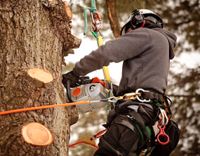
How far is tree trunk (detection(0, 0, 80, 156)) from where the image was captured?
1930 mm

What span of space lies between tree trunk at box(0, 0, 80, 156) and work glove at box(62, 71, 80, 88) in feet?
0.50

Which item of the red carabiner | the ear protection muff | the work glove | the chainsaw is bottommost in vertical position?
the red carabiner

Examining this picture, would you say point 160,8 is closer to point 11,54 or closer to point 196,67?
point 196,67

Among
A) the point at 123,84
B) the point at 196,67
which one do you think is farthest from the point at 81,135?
the point at 123,84

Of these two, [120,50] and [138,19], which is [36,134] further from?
[138,19]

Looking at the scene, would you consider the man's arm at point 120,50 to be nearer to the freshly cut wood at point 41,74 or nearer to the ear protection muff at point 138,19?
the ear protection muff at point 138,19

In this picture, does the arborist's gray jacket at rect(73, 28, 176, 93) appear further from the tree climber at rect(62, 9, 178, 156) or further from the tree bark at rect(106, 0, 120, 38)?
the tree bark at rect(106, 0, 120, 38)

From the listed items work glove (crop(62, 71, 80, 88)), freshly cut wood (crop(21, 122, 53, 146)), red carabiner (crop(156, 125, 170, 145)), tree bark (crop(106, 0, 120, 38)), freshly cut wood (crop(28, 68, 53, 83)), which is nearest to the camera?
freshly cut wood (crop(21, 122, 53, 146))

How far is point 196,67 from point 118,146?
3.18 m

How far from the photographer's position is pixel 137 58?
246 cm

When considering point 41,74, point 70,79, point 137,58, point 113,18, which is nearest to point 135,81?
point 137,58

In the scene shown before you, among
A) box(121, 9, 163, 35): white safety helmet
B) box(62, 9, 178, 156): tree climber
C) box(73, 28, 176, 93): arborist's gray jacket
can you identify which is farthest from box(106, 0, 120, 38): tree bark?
box(73, 28, 176, 93): arborist's gray jacket

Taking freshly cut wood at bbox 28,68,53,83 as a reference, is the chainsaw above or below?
below

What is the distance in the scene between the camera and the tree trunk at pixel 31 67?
193 cm
